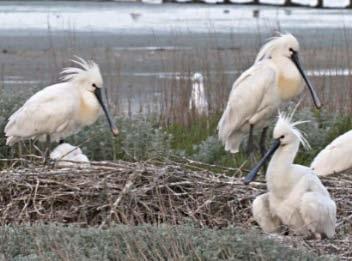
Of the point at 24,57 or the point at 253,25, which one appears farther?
the point at 253,25

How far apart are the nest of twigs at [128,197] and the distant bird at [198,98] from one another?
3.78 m

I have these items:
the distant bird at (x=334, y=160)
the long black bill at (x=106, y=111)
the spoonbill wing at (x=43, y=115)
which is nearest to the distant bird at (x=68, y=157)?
the spoonbill wing at (x=43, y=115)

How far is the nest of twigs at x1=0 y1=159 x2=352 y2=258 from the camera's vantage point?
7.82 meters

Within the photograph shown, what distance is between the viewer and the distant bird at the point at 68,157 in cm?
852

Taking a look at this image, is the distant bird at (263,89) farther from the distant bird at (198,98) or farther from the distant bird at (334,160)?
the distant bird at (334,160)

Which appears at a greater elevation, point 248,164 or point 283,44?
point 283,44

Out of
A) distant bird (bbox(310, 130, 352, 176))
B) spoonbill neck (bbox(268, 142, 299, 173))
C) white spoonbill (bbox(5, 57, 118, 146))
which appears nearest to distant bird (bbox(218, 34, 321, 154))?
white spoonbill (bbox(5, 57, 118, 146))

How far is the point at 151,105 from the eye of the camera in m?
13.6

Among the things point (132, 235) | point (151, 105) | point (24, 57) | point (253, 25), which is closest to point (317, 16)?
point (253, 25)

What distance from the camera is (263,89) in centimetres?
1084

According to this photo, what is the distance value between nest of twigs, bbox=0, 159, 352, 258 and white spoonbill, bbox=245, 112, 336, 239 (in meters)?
0.18

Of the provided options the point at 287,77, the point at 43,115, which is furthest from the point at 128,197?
the point at 287,77

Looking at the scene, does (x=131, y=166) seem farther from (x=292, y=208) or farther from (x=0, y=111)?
(x=0, y=111)

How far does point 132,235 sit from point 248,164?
4494 millimetres
